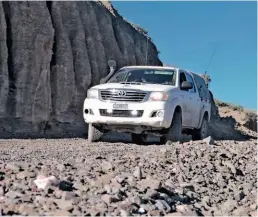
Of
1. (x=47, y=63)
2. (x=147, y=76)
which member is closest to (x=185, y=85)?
(x=147, y=76)

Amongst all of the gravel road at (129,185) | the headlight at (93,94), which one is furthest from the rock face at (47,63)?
the gravel road at (129,185)

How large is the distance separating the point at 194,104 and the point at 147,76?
5.19 ft

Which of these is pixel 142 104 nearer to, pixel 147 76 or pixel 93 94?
pixel 93 94

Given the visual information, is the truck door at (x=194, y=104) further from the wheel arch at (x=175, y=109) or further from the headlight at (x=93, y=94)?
the headlight at (x=93, y=94)

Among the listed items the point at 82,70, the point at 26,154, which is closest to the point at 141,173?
the point at 26,154

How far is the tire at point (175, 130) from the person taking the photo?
37.9ft

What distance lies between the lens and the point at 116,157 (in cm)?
781

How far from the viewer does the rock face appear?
1875cm

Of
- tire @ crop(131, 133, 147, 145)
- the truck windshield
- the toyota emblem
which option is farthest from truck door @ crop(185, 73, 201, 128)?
the toyota emblem

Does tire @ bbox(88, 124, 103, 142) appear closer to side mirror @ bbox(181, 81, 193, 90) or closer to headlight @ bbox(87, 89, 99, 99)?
headlight @ bbox(87, 89, 99, 99)

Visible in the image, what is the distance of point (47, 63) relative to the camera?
20.4m

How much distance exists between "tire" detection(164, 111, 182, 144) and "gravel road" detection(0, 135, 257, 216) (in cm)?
269

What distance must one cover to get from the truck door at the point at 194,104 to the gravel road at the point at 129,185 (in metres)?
4.03

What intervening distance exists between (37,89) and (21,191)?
14.7 m
